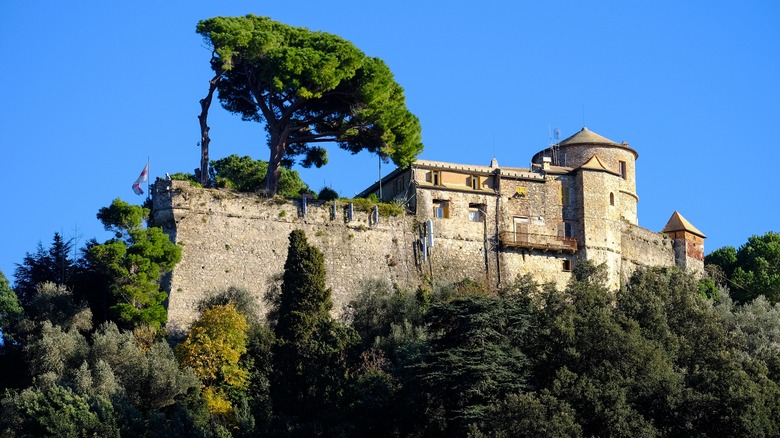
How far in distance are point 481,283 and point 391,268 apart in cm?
327

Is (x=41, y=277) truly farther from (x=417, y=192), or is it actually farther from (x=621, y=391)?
(x=621, y=391)

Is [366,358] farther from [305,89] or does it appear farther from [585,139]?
[585,139]

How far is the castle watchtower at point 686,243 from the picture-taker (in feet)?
213

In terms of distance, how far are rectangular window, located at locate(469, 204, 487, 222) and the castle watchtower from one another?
9.40 m

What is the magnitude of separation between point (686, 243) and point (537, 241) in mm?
8326

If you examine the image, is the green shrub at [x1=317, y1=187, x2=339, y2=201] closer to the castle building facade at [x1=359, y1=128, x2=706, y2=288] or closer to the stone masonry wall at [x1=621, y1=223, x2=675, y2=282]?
the castle building facade at [x1=359, y1=128, x2=706, y2=288]

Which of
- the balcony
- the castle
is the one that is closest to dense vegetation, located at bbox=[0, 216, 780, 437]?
the castle

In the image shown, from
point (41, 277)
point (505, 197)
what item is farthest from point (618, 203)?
point (41, 277)

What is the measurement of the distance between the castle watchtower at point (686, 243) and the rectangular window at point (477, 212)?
9.40m

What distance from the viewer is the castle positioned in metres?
55.4

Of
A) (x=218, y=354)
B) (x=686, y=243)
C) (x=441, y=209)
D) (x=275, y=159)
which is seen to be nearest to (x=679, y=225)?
(x=686, y=243)

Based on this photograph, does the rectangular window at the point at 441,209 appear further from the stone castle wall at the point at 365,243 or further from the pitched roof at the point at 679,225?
the pitched roof at the point at 679,225

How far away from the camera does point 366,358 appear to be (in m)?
50.5

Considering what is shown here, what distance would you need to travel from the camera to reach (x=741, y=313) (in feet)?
191
